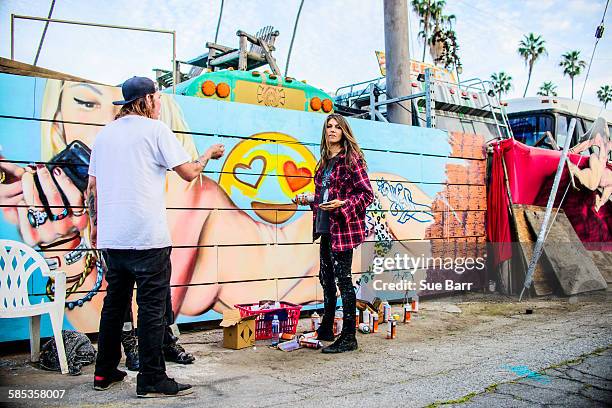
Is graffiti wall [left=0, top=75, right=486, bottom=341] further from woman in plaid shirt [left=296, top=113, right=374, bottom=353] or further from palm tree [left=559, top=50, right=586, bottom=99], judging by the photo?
palm tree [left=559, top=50, right=586, bottom=99]

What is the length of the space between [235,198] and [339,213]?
4.69 feet

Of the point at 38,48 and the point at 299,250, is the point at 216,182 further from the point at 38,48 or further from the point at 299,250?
the point at 38,48

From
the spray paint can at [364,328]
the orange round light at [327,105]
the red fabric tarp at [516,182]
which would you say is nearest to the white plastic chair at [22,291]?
the spray paint can at [364,328]

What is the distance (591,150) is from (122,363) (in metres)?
8.46

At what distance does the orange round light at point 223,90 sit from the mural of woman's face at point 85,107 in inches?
45.1

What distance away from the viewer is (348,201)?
4.64 m

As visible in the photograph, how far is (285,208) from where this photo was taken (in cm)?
604

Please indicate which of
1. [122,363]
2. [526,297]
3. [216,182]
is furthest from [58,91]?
[526,297]

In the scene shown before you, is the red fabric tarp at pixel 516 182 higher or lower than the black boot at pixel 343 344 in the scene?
higher

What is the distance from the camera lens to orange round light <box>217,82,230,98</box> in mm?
5777

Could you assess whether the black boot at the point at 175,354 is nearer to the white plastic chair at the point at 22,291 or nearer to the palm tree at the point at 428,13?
the white plastic chair at the point at 22,291

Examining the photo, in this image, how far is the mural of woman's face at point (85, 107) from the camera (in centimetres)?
473

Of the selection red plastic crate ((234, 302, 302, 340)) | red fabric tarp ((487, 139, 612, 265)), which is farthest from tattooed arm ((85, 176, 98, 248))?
red fabric tarp ((487, 139, 612, 265))

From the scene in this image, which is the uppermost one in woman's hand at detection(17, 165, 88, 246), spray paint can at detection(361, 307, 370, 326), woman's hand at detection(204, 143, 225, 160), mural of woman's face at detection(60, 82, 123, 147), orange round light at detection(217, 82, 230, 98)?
orange round light at detection(217, 82, 230, 98)
